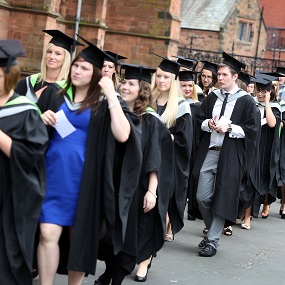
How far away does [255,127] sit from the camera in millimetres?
10617

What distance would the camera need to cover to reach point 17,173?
600 cm

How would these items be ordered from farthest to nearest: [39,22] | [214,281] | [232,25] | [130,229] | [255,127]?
1. [232,25]
2. [39,22]
3. [255,127]
4. [214,281]
5. [130,229]

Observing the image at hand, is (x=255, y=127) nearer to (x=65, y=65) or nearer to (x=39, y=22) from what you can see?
(x=65, y=65)

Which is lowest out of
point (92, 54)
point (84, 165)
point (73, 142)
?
point (84, 165)

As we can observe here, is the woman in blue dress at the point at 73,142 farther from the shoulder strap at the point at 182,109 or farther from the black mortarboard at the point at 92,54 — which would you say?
the shoulder strap at the point at 182,109

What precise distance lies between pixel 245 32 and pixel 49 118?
206ft

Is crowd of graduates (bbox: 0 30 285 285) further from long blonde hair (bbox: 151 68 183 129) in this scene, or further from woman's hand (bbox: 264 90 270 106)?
woman's hand (bbox: 264 90 270 106)

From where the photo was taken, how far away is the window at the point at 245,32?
6791 cm

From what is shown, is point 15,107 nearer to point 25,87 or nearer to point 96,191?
point 96,191

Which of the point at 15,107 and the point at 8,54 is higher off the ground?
the point at 8,54

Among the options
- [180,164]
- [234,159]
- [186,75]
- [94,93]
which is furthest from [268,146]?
[94,93]

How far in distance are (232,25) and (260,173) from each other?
5196cm

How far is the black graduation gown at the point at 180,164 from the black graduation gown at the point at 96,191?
2.77 metres

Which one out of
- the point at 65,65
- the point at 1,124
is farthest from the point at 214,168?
the point at 1,124
